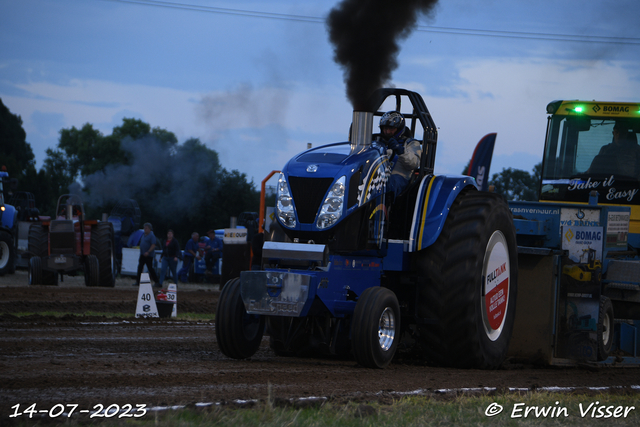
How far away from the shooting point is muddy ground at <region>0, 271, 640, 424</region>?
5.05 metres

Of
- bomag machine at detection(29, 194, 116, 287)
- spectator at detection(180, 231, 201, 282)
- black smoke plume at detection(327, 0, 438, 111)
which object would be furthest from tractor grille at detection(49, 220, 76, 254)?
black smoke plume at detection(327, 0, 438, 111)

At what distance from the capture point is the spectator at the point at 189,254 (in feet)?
80.3

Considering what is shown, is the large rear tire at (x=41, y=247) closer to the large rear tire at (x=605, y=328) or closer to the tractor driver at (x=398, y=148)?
the tractor driver at (x=398, y=148)

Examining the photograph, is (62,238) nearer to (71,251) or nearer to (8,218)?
(71,251)

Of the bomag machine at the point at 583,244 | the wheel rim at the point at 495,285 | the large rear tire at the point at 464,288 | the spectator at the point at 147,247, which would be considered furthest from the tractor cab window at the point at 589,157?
the spectator at the point at 147,247

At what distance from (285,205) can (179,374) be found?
6.10 ft

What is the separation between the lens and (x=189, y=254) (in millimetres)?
24625

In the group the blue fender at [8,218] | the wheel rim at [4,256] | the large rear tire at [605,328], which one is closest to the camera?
the large rear tire at [605,328]

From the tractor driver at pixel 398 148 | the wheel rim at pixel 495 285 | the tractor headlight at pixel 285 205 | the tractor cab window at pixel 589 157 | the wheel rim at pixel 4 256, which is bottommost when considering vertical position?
the wheel rim at pixel 4 256

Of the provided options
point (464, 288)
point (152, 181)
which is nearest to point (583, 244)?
point (464, 288)

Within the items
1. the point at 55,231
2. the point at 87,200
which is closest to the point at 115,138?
the point at 87,200

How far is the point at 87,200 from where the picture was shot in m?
42.8

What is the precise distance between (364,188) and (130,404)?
319 cm

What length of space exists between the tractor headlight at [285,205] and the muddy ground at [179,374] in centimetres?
128
